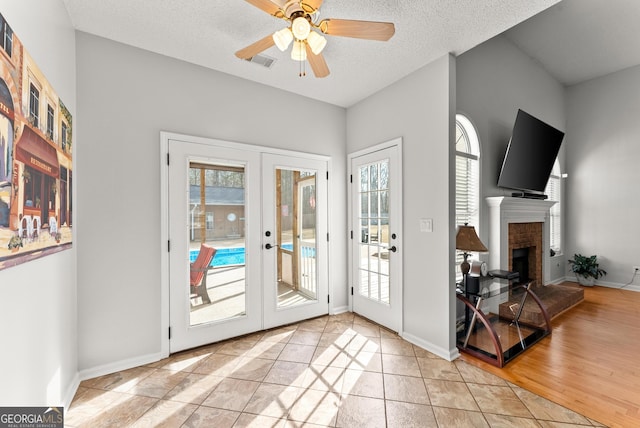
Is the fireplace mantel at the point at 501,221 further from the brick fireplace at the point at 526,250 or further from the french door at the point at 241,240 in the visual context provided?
the french door at the point at 241,240

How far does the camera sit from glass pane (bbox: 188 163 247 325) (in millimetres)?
2539

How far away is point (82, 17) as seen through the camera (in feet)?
6.37

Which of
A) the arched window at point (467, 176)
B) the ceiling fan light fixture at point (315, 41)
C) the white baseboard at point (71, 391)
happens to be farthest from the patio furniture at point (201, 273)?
the arched window at point (467, 176)

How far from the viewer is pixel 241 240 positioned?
2.78 metres

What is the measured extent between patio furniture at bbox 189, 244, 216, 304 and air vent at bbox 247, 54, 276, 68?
5.82 ft

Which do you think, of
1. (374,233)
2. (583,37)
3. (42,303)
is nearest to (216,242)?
(42,303)

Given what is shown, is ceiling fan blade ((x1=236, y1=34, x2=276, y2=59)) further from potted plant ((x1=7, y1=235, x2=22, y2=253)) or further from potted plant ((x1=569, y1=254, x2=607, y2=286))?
potted plant ((x1=569, y1=254, x2=607, y2=286))

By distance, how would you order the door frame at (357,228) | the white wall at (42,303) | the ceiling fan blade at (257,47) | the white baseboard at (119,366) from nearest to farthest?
the white wall at (42,303)
the ceiling fan blade at (257,47)
the white baseboard at (119,366)
the door frame at (357,228)

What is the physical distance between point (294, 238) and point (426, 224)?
1428 mm

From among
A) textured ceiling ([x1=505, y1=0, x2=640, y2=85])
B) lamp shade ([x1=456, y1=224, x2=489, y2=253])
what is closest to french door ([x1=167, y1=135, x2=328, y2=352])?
lamp shade ([x1=456, y1=224, x2=489, y2=253])

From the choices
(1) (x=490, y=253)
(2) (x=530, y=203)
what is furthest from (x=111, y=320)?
(2) (x=530, y=203)

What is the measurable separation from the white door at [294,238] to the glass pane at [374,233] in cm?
46

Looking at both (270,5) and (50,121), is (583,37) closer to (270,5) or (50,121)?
(270,5)

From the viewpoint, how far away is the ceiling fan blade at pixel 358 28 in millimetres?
1575
